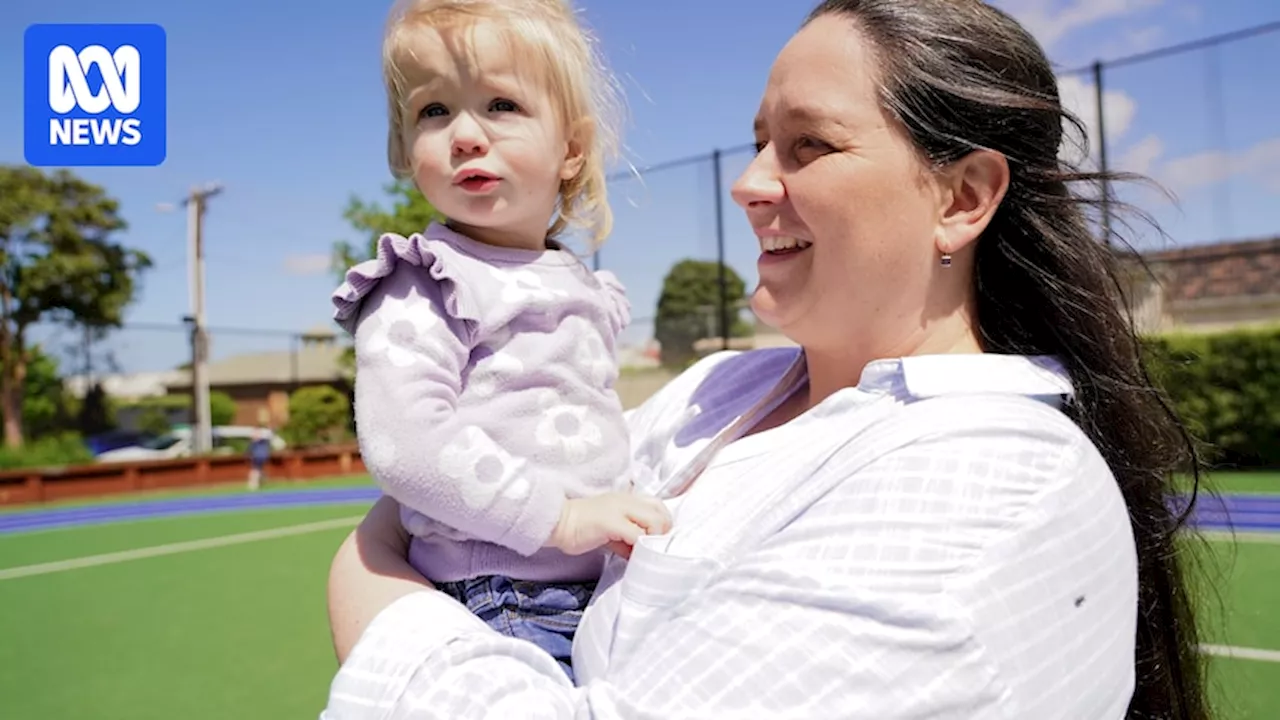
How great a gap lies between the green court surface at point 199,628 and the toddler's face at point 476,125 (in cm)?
132

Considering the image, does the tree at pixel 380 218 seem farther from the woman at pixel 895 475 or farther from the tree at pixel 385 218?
the woman at pixel 895 475

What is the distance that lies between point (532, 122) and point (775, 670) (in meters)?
1.01

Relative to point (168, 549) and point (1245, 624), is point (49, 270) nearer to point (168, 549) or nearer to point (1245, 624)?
point (168, 549)

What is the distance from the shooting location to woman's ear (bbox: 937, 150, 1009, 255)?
142cm

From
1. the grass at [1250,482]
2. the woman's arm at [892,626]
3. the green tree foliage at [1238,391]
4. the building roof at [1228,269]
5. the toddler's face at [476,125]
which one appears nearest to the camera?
the woman's arm at [892,626]

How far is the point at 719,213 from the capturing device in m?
15.7

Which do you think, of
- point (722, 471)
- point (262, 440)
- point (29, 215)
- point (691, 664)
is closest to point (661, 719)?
point (691, 664)

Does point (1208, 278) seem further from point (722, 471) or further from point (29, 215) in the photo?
point (29, 215)

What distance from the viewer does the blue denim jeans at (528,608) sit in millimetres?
1479

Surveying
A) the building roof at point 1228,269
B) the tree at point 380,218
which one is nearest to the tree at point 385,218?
the tree at point 380,218

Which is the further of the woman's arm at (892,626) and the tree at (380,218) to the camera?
the tree at (380,218)

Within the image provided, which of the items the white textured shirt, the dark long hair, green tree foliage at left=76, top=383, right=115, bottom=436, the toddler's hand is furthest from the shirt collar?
green tree foliage at left=76, top=383, right=115, bottom=436

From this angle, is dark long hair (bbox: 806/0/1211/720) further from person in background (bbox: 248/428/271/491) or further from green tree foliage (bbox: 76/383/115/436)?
green tree foliage (bbox: 76/383/115/436)

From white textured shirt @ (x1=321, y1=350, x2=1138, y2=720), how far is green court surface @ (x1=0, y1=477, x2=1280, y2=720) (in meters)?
0.86
